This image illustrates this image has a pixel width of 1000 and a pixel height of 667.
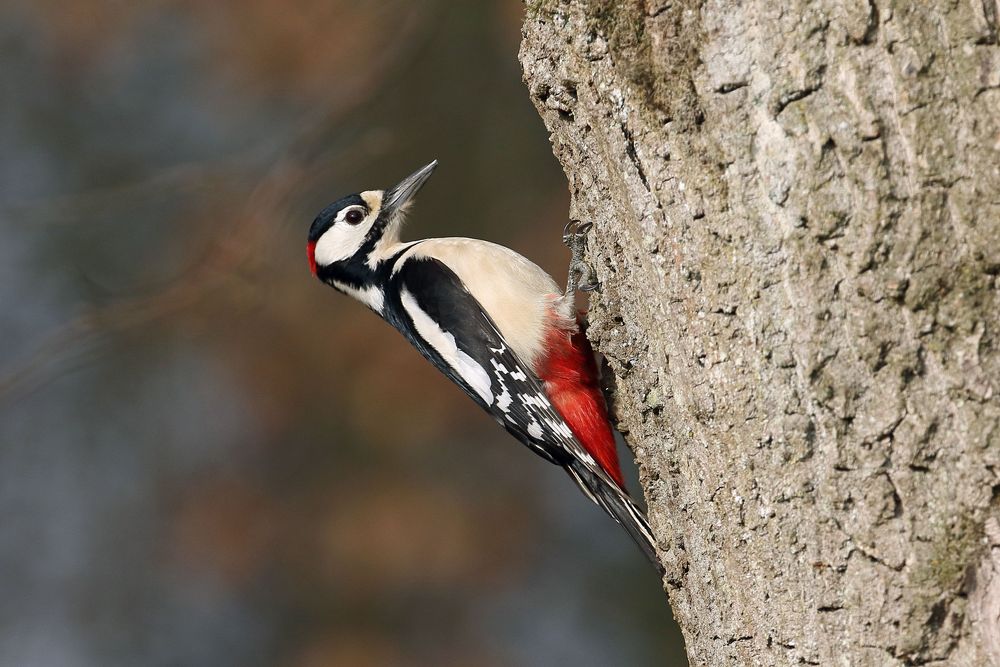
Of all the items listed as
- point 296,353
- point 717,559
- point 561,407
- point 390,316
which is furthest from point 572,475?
point 296,353

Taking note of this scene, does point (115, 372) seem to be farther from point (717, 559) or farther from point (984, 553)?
point (984, 553)

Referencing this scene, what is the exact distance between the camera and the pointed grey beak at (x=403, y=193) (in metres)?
3.63

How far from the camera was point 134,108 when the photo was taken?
19.4 ft

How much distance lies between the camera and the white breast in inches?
121

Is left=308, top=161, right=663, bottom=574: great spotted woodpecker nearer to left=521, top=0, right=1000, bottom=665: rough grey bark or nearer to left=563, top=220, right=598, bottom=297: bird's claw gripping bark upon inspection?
left=563, top=220, right=598, bottom=297: bird's claw gripping bark

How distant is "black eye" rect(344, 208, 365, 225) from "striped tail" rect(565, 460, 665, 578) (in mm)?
1212

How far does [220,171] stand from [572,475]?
10.4 feet

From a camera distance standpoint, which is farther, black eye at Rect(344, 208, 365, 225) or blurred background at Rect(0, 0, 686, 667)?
blurred background at Rect(0, 0, 686, 667)

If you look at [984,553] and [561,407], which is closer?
[984,553]

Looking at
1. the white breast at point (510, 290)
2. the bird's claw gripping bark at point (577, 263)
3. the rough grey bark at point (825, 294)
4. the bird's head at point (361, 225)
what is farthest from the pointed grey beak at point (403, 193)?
the rough grey bark at point (825, 294)

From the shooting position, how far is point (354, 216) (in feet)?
11.7

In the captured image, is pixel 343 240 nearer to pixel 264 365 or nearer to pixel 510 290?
pixel 510 290

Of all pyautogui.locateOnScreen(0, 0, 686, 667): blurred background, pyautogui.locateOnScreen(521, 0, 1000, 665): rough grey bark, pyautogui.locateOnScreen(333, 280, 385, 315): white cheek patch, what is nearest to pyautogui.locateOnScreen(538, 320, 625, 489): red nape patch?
pyautogui.locateOnScreen(333, 280, 385, 315): white cheek patch

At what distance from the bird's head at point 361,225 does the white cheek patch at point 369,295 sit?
9 cm
